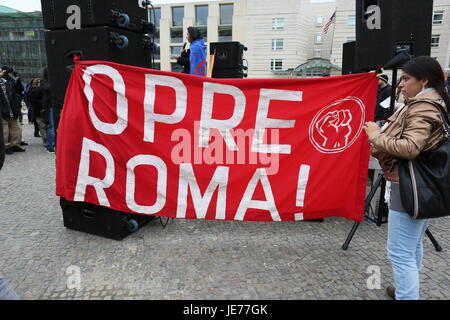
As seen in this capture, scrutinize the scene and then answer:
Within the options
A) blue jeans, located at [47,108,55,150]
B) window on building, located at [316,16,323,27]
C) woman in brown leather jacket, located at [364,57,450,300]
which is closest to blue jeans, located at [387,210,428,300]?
woman in brown leather jacket, located at [364,57,450,300]

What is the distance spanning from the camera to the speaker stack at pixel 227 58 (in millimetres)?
9125

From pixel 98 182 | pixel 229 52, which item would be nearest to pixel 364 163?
pixel 98 182

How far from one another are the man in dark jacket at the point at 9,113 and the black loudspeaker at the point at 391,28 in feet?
25.4

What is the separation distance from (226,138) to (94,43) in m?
1.65

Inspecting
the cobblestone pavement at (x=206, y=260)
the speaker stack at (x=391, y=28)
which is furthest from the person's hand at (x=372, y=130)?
the speaker stack at (x=391, y=28)

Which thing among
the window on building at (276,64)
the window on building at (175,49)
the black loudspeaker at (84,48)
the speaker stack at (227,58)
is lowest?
the black loudspeaker at (84,48)

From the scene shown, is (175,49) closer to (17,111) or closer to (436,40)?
(436,40)

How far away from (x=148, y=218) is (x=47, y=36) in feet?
7.70

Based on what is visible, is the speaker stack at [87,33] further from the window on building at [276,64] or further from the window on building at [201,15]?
the window on building at [201,15]

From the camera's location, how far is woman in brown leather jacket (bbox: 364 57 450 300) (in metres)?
1.87

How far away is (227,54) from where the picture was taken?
923 cm

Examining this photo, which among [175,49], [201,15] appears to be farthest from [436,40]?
[175,49]

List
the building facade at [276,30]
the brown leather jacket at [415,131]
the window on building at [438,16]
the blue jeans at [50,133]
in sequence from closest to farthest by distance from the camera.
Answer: the brown leather jacket at [415,131] < the blue jeans at [50,133] < the window on building at [438,16] < the building facade at [276,30]
